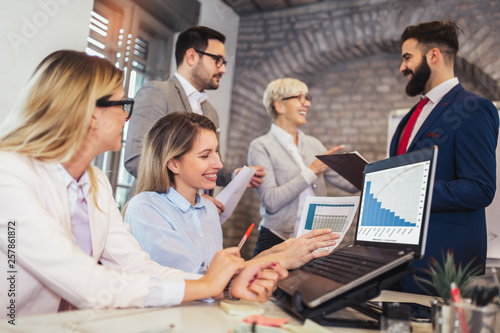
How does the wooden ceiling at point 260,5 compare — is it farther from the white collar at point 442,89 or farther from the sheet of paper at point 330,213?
the sheet of paper at point 330,213

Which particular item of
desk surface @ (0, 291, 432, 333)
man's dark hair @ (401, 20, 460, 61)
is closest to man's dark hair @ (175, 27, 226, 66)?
man's dark hair @ (401, 20, 460, 61)

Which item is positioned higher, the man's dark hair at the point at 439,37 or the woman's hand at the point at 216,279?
the man's dark hair at the point at 439,37

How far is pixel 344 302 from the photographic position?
2.78 feet

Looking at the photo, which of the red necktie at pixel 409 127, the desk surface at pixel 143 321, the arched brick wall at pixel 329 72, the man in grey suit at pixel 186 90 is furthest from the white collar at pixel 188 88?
the arched brick wall at pixel 329 72

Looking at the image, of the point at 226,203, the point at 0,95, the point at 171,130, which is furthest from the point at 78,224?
the point at 0,95

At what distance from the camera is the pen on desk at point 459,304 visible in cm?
74

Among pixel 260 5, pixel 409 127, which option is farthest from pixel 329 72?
pixel 409 127

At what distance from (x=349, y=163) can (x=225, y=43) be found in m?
2.85

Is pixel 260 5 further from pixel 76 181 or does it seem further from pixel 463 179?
pixel 76 181

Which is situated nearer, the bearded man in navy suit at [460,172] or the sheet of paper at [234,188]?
the bearded man in navy suit at [460,172]

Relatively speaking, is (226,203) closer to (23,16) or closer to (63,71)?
(63,71)

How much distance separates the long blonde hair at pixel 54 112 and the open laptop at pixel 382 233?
1.99ft

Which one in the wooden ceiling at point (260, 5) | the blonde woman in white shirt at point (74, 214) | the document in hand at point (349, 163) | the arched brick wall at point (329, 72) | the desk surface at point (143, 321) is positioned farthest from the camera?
the wooden ceiling at point (260, 5)

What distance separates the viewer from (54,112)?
975 millimetres
